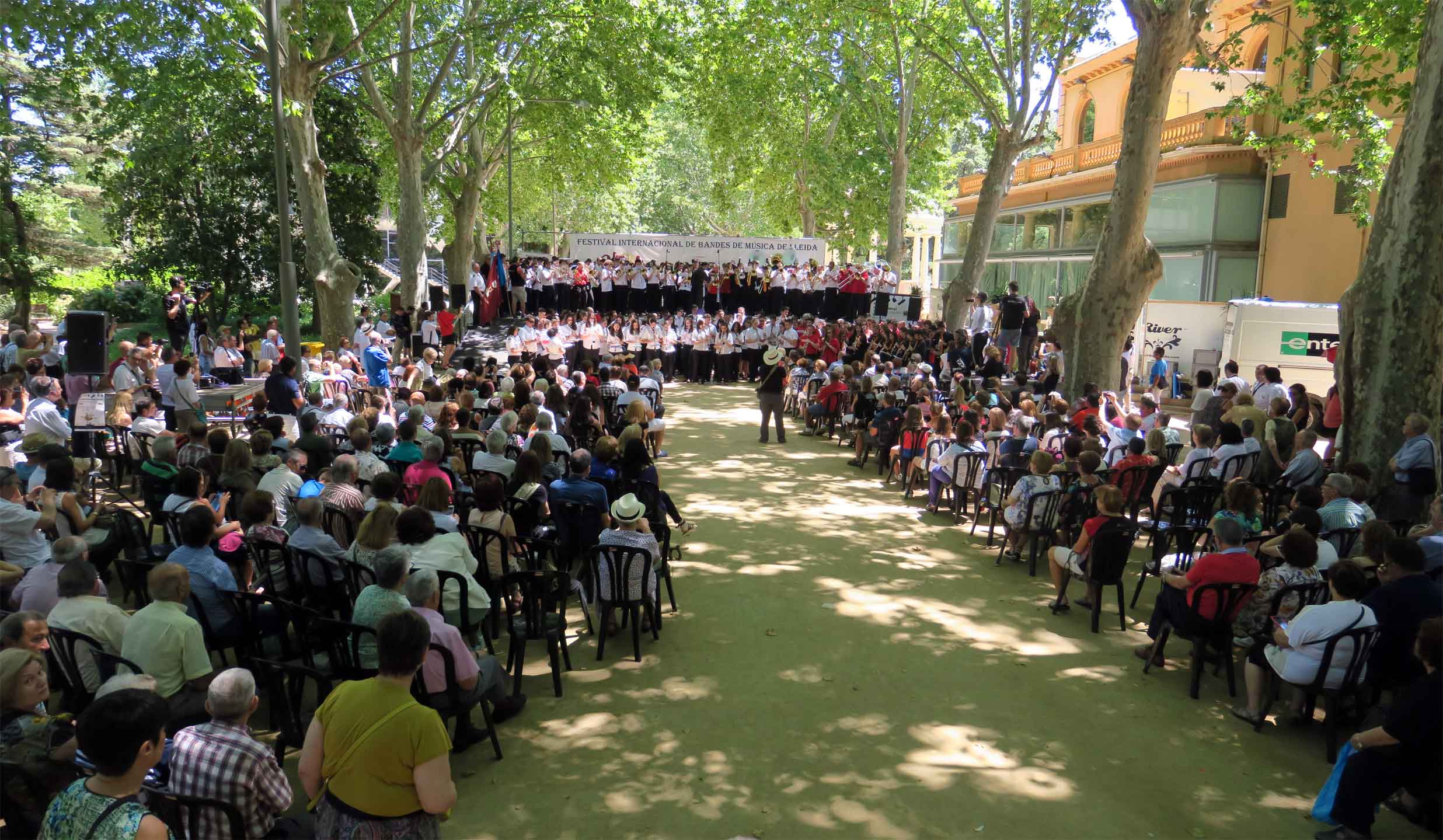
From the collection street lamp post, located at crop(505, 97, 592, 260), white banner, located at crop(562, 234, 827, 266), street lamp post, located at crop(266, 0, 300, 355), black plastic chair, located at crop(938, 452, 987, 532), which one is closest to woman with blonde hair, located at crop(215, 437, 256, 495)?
street lamp post, located at crop(266, 0, 300, 355)

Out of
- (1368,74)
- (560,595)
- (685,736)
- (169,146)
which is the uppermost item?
(1368,74)

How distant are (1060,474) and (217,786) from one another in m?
7.59

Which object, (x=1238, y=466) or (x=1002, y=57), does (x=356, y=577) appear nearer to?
(x=1238, y=466)

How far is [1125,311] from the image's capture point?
13.2 metres

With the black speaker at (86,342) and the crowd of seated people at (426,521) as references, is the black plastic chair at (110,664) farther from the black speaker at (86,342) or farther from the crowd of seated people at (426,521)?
the black speaker at (86,342)

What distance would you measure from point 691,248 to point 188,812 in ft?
77.6

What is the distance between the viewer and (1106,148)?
28391 mm

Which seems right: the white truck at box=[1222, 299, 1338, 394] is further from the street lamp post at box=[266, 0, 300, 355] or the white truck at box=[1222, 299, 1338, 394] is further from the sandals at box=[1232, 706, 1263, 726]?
the street lamp post at box=[266, 0, 300, 355]

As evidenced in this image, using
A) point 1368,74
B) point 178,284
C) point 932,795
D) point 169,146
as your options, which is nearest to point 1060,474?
point 932,795

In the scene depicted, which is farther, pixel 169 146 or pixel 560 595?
pixel 169 146

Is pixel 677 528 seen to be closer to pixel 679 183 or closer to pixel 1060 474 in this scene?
pixel 1060 474

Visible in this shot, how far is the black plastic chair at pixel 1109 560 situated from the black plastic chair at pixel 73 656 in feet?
20.4

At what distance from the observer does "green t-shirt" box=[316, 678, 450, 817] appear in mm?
3037

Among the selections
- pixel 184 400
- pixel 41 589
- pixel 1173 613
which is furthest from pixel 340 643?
pixel 184 400
